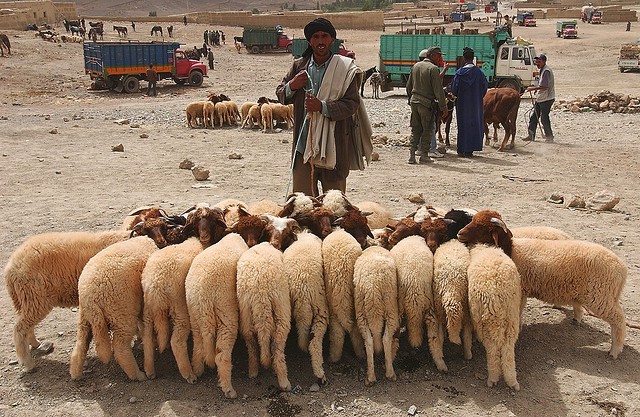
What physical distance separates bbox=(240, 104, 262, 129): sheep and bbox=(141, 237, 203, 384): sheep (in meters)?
12.6

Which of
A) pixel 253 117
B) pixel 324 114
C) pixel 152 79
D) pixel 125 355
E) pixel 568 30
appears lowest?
pixel 125 355

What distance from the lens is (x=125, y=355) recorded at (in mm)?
4000

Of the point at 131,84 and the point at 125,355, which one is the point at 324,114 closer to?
the point at 125,355

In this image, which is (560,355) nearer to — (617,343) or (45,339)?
(617,343)

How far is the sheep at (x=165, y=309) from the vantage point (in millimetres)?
3936

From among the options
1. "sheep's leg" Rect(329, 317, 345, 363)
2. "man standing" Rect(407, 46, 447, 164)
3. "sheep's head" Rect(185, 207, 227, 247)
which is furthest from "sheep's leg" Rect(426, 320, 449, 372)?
"man standing" Rect(407, 46, 447, 164)

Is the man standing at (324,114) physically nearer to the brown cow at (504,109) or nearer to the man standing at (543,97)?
the brown cow at (504,109)

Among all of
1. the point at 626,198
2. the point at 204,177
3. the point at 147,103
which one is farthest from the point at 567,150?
the point at 147,103

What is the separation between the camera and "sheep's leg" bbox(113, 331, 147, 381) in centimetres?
400

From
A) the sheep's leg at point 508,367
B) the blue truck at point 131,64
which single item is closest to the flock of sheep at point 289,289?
the sheep's leg at point 508,367

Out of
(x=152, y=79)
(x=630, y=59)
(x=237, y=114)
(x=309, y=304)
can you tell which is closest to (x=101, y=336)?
(x=309, y=304)

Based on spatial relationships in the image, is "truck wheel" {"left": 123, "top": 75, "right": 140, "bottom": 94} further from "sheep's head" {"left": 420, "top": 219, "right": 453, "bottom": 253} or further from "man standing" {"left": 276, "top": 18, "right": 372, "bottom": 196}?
"sheep's head" {"left": 420, "top": 219, "right": 453, "bottom": 253}

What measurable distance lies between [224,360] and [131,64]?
2643cm

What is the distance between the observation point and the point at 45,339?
4723 millimetres
